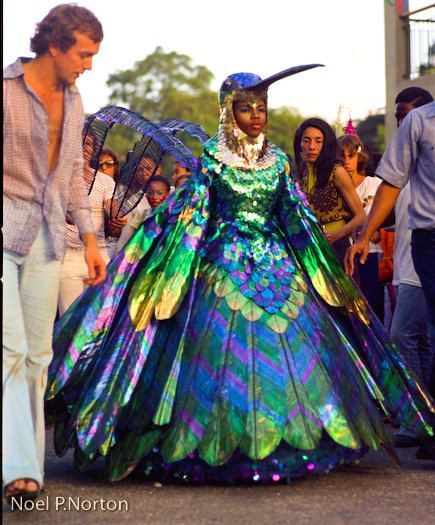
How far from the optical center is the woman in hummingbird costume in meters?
6.39

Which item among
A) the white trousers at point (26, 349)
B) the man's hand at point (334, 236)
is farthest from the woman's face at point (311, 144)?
the white trousers at point (26, 349)

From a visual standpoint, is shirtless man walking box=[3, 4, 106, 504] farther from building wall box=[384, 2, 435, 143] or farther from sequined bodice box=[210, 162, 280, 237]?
building wall box=[384, 2, 435, 143]

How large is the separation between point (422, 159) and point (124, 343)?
1.83m

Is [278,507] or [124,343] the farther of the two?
[124,343]

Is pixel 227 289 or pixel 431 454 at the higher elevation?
pixel 227 289

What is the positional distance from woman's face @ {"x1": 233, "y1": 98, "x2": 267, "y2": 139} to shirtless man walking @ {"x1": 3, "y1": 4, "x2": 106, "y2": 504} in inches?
57.0

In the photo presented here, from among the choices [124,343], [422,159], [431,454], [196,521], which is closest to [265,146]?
[422,159]

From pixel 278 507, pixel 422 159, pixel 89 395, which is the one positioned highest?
pixel 422 159

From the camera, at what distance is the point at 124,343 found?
6.67 meters

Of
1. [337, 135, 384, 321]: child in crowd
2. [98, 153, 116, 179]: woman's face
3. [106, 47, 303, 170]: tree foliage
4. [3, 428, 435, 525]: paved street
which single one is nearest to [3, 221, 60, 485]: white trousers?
[3, 428, 435, 525]: paved street

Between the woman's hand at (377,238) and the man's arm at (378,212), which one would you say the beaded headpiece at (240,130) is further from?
the woman's hand at (377,238)

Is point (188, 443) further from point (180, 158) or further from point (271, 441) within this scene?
point (180, 158)

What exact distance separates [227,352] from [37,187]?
1.31 meters

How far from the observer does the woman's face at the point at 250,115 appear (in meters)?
7.18
